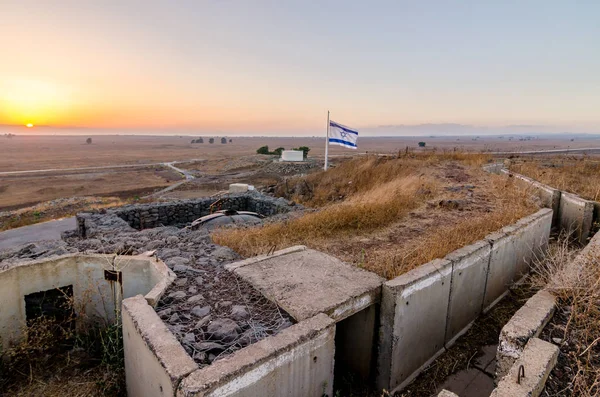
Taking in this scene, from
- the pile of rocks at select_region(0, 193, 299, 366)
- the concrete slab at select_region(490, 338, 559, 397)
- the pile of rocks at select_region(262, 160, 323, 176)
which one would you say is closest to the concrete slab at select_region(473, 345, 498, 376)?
the concrete slab at select_region(490, 338, 559, 397)

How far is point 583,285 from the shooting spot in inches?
156

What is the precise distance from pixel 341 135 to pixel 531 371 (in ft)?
63.9

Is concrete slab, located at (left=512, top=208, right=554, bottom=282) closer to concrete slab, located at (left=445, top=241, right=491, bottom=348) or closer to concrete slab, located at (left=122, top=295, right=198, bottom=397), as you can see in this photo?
concrete slab, located at (left=445, top=241, right=491, bottom=348)


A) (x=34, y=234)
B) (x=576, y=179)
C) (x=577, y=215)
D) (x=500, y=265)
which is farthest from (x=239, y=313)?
(x=576, y=179)

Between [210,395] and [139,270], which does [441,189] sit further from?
[210,395]

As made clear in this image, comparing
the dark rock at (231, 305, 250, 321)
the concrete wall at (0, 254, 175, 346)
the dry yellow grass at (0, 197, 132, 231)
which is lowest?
the dry yellow grass at (0, 197, 132, 231)

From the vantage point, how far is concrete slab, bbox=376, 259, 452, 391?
4.16 meters

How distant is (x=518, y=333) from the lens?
131 inches

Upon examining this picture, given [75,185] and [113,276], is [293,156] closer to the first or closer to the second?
[75,185]

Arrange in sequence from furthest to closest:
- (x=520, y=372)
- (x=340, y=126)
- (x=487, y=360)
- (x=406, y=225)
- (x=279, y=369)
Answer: (x=340, y=126) < (x=406, y=225) < (x=487, y=360) < (x=279, y=369) < (x=520, y=372)

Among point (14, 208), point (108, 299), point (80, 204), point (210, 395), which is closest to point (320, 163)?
point (80, 204)

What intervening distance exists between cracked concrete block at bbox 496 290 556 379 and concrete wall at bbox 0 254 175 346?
411 cm

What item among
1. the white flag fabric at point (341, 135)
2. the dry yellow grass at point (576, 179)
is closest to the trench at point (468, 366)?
the dry yellow grass at point (576, 179)

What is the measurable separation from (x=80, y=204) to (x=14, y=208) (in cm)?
518
